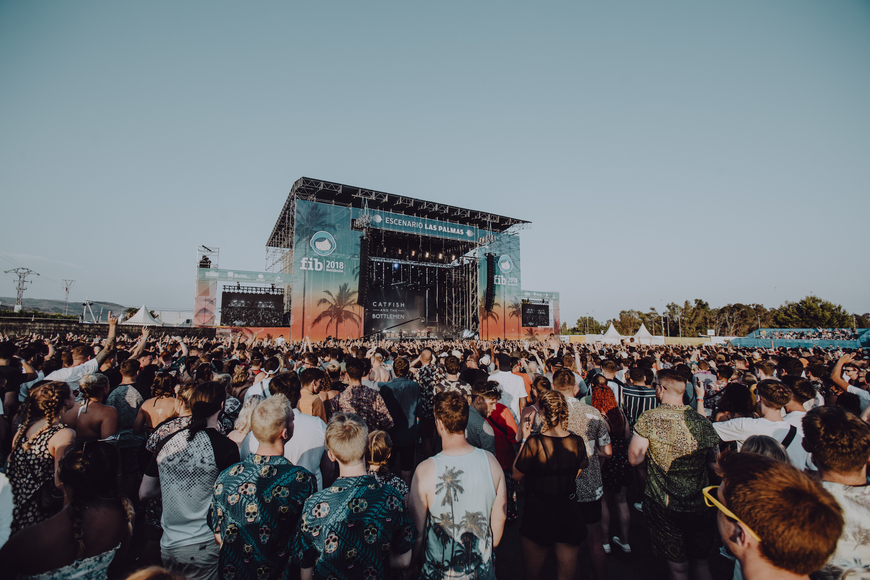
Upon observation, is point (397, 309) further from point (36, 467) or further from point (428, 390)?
point (36, 467)

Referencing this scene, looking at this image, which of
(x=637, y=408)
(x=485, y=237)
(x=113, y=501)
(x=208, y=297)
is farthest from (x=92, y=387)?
(x=485, y=237)

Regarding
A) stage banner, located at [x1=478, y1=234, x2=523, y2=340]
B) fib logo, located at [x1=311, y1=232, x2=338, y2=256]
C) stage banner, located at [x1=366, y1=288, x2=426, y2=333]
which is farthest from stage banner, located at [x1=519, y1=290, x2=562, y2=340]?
fib logo, located at [x1=311, y1=232, x2=338, y2=256]

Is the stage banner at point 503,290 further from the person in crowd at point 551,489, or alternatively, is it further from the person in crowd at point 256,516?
the person in crowd at point 256,516

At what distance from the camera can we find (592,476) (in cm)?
286

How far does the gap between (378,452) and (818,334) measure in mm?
36051

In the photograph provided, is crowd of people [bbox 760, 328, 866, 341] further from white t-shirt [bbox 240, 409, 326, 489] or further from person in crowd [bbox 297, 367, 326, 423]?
white t-shirt [bbox 240, 409, 326, 489]

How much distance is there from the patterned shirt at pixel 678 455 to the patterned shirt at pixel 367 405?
2194 mm

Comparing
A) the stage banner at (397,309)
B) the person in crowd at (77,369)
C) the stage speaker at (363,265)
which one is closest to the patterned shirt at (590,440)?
the person in crowd at (77,369)

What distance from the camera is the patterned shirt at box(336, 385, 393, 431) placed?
12.0ft

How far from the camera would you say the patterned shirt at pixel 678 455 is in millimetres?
2504

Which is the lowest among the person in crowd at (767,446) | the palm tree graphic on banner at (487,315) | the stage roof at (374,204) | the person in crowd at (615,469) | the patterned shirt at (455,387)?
the person in crowd at (615,469)

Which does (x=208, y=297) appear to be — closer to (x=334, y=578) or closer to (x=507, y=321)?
(x=507, y=321)

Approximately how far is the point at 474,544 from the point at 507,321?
27.2 meters

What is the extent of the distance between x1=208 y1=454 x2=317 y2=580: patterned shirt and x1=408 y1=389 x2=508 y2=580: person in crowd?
2.17 feet
